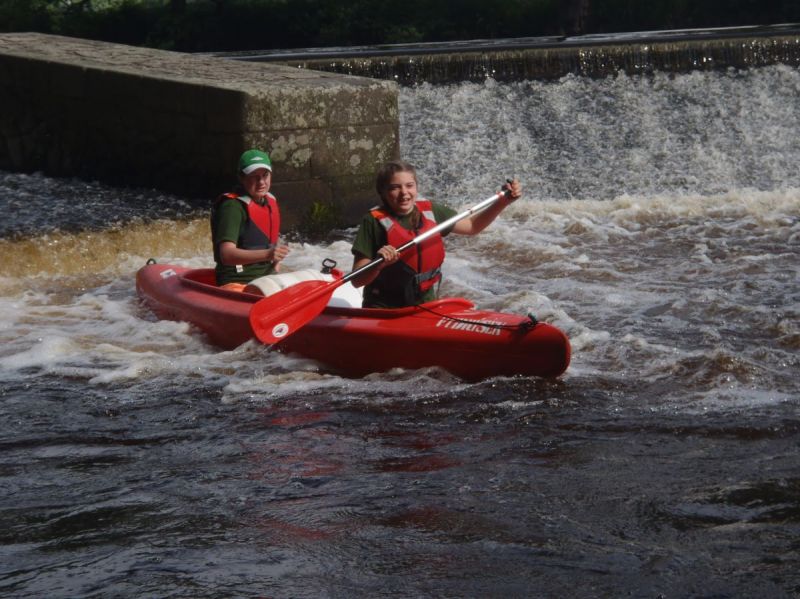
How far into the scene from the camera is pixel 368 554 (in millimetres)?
3660

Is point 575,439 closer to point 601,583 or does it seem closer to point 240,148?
point 601,583

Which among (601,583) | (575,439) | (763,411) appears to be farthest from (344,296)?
(601,583)

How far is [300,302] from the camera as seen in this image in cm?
540

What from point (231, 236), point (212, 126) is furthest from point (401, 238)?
point (212, 126)

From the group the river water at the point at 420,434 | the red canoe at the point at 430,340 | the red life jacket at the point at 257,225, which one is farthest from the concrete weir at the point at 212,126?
the red canoe at the point at 430,340

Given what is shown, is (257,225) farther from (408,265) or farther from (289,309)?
(408,265)

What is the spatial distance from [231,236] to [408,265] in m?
1.07

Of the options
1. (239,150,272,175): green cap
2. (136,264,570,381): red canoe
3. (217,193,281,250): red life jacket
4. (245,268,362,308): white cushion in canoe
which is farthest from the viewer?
(217,193,281,250): red life jacket

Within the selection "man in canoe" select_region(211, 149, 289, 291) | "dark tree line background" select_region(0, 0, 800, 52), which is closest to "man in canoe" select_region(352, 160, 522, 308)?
"man in canoe" select_region(211, 149, 289, 291)

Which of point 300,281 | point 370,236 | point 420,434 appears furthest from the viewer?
point 300,281

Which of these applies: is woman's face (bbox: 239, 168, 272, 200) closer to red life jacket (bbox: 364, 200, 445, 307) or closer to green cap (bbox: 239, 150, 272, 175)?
green cap (bbox: 239, 150, 272, 175)

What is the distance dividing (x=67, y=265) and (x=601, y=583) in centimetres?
522

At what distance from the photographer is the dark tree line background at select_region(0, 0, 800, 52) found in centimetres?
1858

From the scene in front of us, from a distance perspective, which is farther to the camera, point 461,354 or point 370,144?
point 370,144
